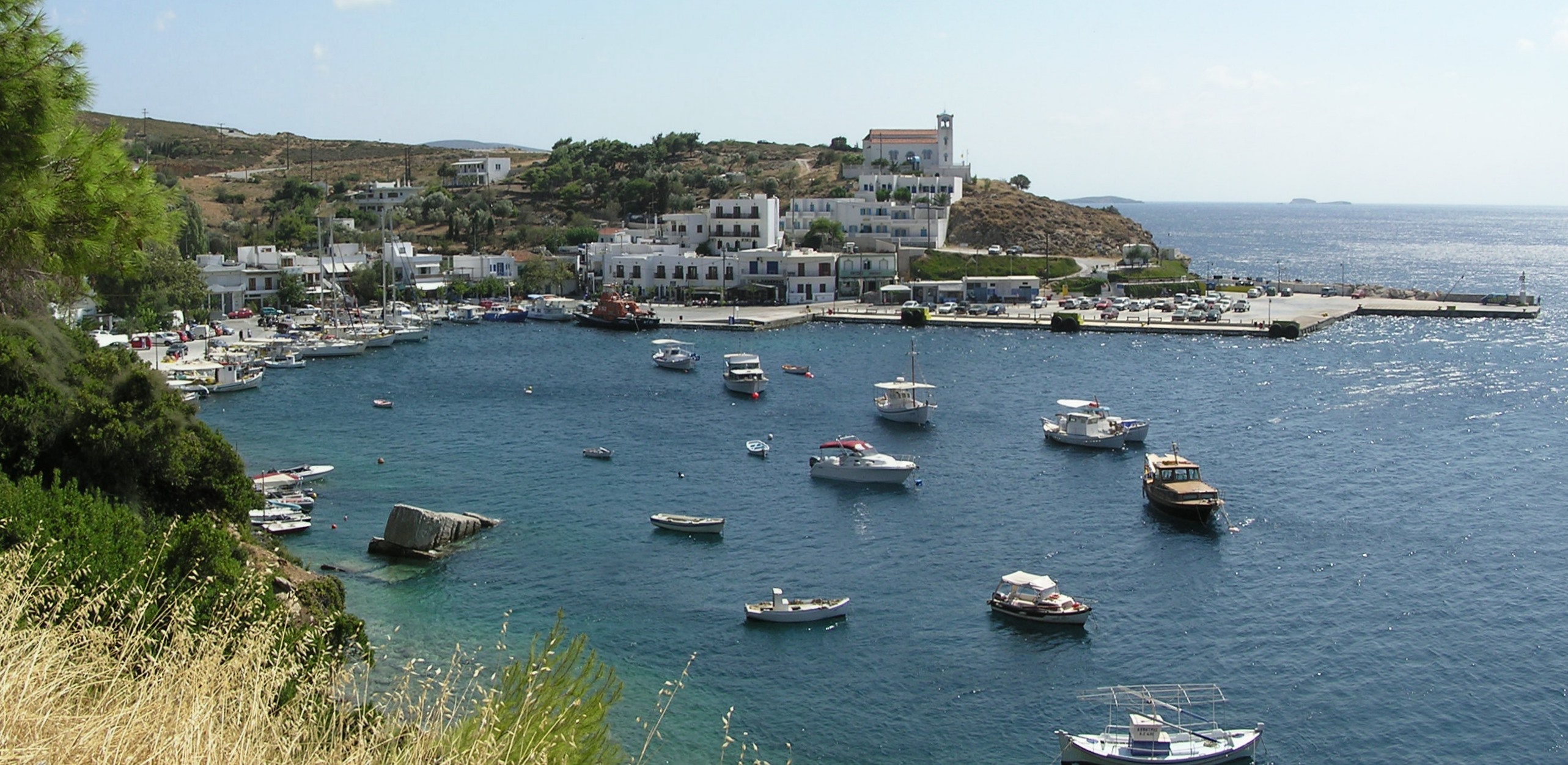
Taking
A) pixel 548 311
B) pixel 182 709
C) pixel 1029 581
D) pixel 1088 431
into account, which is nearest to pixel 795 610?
pixel 1029 581

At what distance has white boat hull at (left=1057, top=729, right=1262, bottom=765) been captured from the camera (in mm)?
17469

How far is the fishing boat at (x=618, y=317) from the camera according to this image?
6912 cm

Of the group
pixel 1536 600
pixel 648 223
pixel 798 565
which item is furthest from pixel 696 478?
pixel 648 223

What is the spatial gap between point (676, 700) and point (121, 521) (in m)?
8.94

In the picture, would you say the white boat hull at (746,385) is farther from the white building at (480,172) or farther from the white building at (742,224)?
the white building at (480,172)

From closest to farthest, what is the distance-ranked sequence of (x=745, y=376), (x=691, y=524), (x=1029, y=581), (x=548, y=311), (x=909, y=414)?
(x=1029, y=581), (x=691, y=524), (x=909, y=414), (x=745, y=376), (x=548, y=311)

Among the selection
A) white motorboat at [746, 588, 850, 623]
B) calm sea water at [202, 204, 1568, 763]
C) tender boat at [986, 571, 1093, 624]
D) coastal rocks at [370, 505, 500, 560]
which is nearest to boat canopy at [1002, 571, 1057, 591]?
tender boat at [986, 571, 1093, 624]

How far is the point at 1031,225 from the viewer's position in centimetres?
9419

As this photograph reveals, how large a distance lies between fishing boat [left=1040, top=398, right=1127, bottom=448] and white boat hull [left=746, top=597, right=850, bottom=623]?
Answer: 1765 centimetres

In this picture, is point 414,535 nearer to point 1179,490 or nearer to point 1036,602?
point 1036,602

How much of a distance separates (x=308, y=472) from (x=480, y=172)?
3375 inches

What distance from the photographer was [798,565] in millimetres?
26609

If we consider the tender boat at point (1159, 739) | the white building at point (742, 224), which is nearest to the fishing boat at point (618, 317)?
the white building at point (742, 224)

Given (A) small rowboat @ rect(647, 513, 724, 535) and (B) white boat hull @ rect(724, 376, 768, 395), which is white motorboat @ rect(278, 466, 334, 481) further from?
(B) white boat hull @ rect(724, 376, 768, 395)
